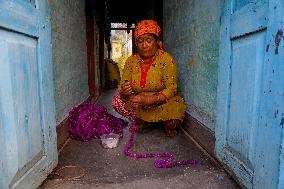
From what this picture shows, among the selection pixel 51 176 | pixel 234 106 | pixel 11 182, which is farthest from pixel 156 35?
pixel 11 182

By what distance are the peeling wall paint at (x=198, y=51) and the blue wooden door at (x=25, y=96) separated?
1551 mm

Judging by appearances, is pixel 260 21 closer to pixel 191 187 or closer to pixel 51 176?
pixel 191 187

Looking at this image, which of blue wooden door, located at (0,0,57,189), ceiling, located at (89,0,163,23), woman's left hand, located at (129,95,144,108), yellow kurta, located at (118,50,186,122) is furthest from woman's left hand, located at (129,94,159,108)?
ceiling, located at (89,0,163,23)

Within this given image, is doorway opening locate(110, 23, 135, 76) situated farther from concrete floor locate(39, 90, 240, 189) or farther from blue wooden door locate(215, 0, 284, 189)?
blue wooden door locate(215, 0, 284, 189)

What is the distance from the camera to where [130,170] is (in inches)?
90.4

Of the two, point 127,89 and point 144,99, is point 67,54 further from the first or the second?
point 144,99

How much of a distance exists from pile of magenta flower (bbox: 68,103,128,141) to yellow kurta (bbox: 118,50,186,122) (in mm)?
420

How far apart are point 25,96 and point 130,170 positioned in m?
1.10

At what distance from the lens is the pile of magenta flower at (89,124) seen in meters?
3.24

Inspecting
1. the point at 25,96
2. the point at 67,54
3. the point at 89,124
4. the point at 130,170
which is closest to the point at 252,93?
the point at 130,170

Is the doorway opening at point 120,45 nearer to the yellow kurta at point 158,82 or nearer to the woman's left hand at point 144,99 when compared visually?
the yellow kurta at point 158,82

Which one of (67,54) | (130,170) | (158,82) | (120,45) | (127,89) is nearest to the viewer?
(130,170)

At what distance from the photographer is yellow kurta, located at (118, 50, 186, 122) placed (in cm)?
322

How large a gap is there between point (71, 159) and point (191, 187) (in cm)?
123
